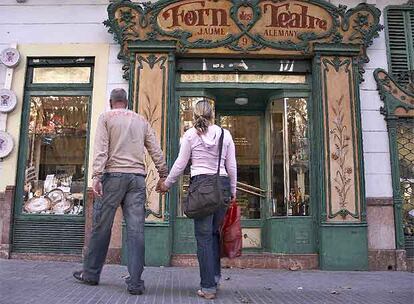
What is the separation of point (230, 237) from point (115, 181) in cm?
129

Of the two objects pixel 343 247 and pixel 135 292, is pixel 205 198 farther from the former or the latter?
pixel 343 247

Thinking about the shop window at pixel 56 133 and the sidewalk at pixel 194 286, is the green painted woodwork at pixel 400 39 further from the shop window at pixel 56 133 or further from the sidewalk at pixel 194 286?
the shop window at pixel 56 133

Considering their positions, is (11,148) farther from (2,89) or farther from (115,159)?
(115,159)

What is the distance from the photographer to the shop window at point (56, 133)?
26.5 ft

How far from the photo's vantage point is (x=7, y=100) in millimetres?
8055

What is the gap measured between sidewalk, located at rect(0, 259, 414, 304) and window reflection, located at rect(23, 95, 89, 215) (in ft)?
3.81

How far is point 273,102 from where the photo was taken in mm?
8414

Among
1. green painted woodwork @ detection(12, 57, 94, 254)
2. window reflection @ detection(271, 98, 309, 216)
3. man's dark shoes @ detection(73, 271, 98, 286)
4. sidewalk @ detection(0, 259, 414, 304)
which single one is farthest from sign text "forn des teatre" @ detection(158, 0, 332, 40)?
man's dark shoes @ detection(73, 271, 98, 286)

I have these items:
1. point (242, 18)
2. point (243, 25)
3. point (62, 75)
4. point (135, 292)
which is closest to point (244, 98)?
point (243, 25)

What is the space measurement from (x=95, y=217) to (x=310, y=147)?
430cm

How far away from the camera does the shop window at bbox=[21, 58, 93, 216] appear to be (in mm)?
8070

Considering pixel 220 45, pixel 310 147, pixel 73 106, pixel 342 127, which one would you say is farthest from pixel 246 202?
pixel 73 106

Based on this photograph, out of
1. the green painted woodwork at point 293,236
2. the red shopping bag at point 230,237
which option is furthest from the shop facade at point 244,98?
the red shopping bag at point 230,237

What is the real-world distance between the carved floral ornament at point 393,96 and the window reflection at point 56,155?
200 inches
